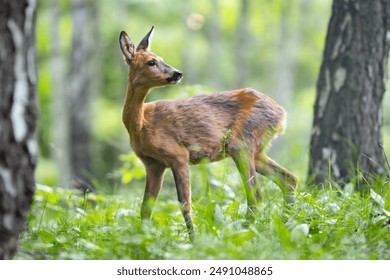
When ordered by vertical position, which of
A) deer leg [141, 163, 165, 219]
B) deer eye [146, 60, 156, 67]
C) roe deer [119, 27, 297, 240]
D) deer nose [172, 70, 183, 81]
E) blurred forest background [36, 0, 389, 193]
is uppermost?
deer eye [146, 60, 156, 67]

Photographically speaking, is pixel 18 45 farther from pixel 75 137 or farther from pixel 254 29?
pixel 254 29

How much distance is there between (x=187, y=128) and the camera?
22.9 feet

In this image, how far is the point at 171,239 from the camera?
5688mm

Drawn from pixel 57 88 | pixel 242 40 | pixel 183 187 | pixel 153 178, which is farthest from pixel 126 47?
pixel 242 40

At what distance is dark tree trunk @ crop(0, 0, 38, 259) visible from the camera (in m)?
4.50

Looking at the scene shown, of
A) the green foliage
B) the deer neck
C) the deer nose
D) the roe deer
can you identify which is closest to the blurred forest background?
the roe deer

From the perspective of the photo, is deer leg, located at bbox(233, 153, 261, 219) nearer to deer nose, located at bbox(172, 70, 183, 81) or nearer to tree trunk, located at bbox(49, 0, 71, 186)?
deer nose, located at bbox(172, 70, 183, 81)

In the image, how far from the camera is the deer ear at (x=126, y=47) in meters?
6.74

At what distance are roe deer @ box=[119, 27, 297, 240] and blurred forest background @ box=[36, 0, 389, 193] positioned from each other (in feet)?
4.53

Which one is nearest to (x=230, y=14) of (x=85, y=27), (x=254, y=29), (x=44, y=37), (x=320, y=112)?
(x=254, y=29)

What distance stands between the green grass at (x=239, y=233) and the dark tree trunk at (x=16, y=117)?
46 centimetres

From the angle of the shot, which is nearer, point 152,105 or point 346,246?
point 346,246

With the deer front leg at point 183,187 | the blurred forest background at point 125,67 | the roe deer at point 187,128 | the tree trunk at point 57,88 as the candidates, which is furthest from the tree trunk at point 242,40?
the deer front leg at point 183,187
